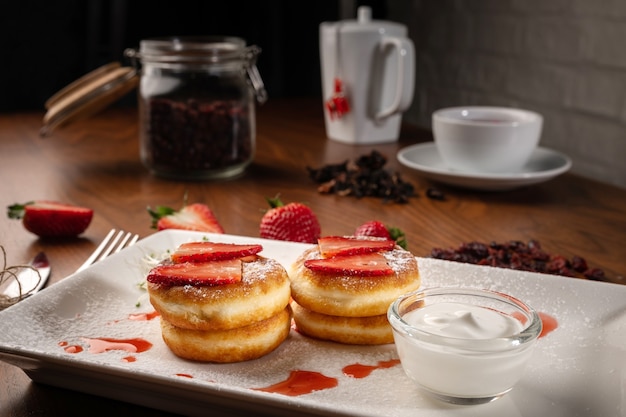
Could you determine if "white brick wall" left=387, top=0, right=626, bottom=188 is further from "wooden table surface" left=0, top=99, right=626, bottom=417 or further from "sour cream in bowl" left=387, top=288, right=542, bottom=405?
"sour cream in bowl" left=387, top=288, right=542, bottom=405

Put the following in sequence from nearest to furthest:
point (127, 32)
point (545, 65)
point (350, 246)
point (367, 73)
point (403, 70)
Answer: point (350, 246) < point (403, 70) < point (367, 73) < point (545, 65) < point (127, 32)

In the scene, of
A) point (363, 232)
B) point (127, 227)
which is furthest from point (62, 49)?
point (363, 232)

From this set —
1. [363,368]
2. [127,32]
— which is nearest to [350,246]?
[363,368]

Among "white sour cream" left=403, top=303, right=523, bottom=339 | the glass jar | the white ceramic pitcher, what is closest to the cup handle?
the white ceramic pitcher

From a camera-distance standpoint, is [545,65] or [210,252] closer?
[210,252]

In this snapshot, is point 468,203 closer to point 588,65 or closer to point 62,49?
point 588,65

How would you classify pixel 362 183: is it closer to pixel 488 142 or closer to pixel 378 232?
pixel 488 142
